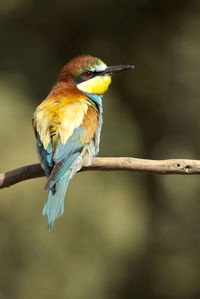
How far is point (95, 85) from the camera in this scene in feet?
11.3

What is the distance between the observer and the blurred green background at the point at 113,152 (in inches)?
284

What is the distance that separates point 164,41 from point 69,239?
3384 mm

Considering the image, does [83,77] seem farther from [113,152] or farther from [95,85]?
[113,152]

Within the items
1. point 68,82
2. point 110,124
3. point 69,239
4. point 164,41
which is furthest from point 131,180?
point 68,82

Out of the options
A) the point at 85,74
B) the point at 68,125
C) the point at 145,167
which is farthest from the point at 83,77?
the point at 145,167

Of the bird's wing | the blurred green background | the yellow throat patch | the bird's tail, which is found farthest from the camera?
the blurred green background

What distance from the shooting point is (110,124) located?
766 cm

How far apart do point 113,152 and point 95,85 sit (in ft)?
13.0

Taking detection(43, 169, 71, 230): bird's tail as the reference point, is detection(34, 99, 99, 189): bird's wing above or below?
above

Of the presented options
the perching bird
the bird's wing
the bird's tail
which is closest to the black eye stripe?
the perching bird

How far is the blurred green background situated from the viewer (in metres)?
7.20

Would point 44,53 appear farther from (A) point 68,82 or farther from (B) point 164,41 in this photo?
(A) point 68,82

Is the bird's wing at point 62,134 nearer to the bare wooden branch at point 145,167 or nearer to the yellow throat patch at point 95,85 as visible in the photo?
the bare wooden branch at point 145,167

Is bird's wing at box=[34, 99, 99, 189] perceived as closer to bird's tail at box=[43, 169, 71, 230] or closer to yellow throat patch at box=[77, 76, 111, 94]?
bird's tail at box=[43, 169, 71, 230]
